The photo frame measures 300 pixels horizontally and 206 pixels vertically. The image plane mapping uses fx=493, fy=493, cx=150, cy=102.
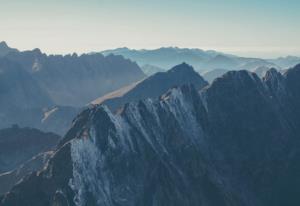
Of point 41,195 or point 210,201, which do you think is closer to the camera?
point 41,195

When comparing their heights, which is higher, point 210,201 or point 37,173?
point 37,173

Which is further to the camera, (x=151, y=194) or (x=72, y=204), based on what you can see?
(x=151, y=194)

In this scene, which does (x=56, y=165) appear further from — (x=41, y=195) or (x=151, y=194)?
(x=151, y=194)

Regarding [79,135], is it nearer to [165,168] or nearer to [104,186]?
[104,186]

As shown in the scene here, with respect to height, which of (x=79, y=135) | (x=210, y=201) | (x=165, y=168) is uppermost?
(x=79, y=135)

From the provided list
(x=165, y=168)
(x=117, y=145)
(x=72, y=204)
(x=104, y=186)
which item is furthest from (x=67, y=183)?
(x=165, y=168)

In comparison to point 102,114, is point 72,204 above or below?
below

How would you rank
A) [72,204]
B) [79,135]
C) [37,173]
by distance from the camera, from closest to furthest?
[72,204] < [37,173] < [79,135]

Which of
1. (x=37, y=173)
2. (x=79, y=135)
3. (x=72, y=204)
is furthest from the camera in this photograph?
(x=79, y=135)

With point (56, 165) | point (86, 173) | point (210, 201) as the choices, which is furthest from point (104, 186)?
point (210, 201)
